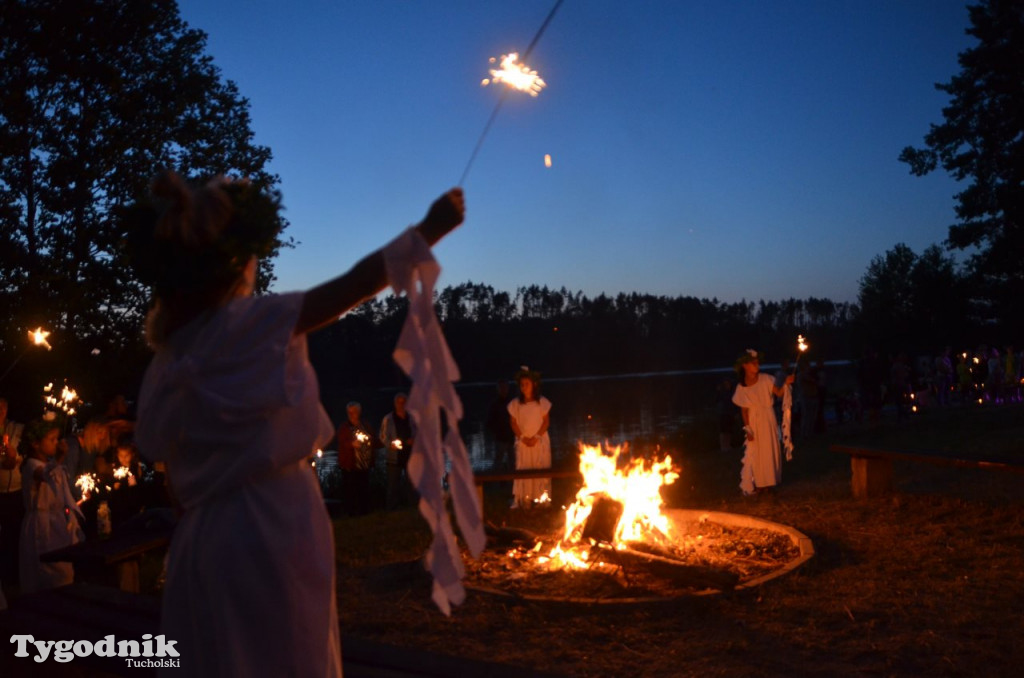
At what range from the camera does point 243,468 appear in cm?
193

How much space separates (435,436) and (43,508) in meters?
7.35

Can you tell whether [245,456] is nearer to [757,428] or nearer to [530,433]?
[530,433]

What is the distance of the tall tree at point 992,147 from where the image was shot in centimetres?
2653

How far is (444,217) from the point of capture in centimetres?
198

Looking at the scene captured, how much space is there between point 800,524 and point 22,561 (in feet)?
25.7

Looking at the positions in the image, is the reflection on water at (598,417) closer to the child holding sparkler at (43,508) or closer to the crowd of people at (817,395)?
the crowd of people at (817,395)

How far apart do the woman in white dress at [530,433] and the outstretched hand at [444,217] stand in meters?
Result: 9.24

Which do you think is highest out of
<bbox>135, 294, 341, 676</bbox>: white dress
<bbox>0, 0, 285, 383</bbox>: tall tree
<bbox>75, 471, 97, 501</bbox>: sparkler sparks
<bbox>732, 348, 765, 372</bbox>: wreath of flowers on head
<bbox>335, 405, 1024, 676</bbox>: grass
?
<bbox>0, 0, 285, 383</bbox>: tall tree

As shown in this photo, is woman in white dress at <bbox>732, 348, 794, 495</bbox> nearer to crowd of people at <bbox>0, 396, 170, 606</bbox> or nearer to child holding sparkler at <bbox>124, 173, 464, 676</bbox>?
crowd of people at <bbox>0, 396, 170, 606</bbox>

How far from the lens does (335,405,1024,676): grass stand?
16.2ft

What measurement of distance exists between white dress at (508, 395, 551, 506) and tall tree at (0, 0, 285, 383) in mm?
6733

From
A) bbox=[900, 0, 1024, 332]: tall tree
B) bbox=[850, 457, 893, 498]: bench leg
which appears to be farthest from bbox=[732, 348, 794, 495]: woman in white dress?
bbox=[900, 0, 1024, 332]: tall tree

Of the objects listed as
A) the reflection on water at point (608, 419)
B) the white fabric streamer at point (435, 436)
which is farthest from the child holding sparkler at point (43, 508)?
the reflection on water at point (608, 419)

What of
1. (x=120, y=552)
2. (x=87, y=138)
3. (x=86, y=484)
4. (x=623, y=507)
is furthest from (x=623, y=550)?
(x=87, y=138)
